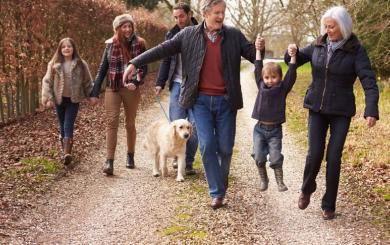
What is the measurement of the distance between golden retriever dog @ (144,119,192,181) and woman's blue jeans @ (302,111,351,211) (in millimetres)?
2050

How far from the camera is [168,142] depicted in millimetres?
7488

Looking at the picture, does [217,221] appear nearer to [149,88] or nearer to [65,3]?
[65,3]

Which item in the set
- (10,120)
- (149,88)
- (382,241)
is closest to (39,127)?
(10,120)

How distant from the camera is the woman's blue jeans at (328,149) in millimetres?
5500

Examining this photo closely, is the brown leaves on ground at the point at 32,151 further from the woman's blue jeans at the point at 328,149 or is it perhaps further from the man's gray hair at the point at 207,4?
the woman's blue jeans at the point at 328,149

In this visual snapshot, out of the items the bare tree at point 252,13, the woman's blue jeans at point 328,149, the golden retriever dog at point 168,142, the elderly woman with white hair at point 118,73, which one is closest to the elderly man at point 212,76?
the woman's blue jeans at point 328,149

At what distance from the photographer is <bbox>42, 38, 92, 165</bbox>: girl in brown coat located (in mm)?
8078

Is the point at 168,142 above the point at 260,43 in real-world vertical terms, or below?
below

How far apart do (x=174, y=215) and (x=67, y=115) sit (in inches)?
116

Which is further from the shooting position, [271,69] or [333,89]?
[271,69]

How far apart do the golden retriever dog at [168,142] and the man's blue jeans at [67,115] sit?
1190 millimetres

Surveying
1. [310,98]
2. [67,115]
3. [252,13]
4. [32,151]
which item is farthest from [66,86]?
[252,13]

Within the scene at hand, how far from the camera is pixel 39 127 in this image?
10.7 m

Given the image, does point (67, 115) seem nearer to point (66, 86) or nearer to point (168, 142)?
point (66, 86)
